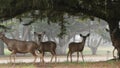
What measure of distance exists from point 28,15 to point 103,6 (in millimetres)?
5762

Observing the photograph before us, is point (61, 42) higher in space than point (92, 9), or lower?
lower

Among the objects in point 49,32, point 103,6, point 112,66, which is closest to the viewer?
point 112,66

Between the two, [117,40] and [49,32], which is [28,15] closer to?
[117,40]

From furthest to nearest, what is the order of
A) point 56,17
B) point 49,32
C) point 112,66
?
point 49,32 < point 56,17 < point 112,66

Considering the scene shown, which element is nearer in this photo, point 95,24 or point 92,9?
point 92,9

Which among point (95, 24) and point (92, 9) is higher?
point (92, 9)

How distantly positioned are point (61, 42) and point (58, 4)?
36.3m

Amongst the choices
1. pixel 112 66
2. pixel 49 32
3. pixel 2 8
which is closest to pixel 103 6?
pixel 112 66

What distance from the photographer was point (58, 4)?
18859mm

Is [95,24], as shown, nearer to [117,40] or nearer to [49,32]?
[49,32]

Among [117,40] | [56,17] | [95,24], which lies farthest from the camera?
[95,24]

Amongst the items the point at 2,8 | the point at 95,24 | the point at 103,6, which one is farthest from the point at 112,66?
the point at 95,24

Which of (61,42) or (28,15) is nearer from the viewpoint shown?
(28,15)

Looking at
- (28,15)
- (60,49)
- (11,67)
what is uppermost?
(28,15)
